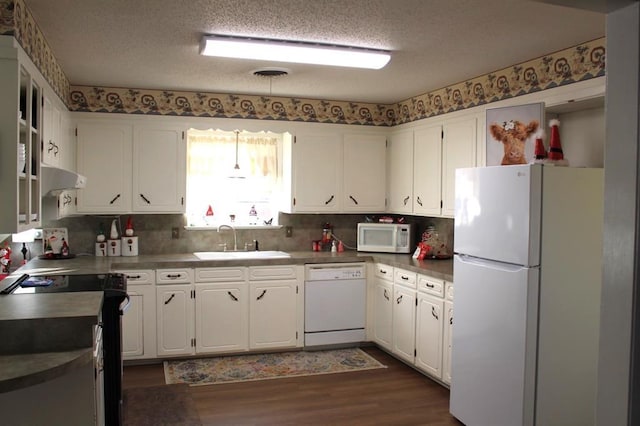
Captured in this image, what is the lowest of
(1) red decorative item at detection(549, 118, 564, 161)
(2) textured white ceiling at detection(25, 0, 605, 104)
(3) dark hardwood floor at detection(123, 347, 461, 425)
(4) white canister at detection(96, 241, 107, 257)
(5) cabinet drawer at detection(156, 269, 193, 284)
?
(3) dark hardwood floor at detection(123, 347, 461, 425)

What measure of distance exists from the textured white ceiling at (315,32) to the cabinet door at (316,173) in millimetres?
1022

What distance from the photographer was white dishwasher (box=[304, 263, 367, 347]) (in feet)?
17.0

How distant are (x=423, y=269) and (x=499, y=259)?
1191mm

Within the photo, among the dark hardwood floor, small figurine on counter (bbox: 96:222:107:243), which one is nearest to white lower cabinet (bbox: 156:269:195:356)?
the dark hardwood floor

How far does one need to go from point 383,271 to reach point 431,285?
88 centimetres

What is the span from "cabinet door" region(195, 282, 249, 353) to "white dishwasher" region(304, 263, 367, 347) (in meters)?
0.59

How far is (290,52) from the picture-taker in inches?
139

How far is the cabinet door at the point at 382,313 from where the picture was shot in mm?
4988

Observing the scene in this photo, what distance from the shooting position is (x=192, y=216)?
5535 mm

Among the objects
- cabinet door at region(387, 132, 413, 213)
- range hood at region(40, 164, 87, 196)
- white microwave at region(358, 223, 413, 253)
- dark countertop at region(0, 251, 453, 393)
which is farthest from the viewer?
white microwave at region(358, 223, 413, 253)

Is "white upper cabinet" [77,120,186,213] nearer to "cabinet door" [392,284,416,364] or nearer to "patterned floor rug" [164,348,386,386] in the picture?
"patterned floor rug" [164,348,386,386]

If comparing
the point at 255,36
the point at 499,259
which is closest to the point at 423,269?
the point at 499,259

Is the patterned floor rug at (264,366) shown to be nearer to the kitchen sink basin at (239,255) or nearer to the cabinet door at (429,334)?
the cabinet door at (429,334)

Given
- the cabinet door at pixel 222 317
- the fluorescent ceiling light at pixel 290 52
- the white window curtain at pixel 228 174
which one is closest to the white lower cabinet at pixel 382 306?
the cabinet door at pixel 222 317
